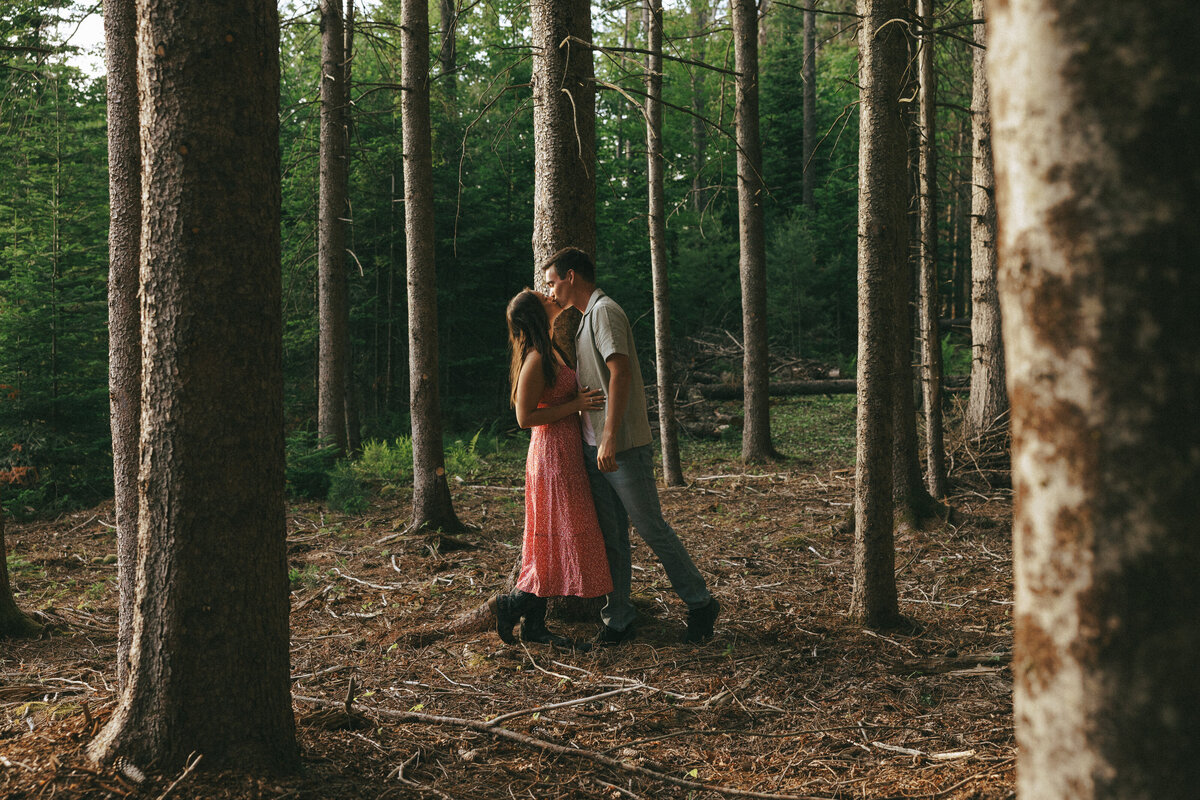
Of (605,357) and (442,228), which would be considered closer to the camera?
(605,357)

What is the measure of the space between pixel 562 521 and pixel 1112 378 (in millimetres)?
3875

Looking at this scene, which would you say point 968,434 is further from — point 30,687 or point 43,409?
point 43,409

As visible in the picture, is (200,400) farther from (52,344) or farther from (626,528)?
(52,344)

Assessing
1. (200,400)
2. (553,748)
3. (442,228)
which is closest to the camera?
(200,400)

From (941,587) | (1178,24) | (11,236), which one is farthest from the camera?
(11,236)

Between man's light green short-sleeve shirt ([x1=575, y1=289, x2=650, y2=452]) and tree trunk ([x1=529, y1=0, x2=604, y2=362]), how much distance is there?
2.05 ft

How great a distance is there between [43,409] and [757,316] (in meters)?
10.0

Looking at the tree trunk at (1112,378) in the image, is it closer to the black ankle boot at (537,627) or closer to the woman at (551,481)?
the woman at (551,481)

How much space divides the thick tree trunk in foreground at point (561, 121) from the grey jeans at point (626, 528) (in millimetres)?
1333

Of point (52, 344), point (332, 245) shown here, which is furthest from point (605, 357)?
point (52, 344)

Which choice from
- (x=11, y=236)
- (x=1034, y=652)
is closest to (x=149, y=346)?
(x=1034, y=652)

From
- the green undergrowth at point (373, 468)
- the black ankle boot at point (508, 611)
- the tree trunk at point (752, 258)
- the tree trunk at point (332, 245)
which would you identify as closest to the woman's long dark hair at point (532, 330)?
the black ankle boot at point (508, 611)

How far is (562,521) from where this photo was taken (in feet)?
15.7

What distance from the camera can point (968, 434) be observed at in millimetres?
9758
